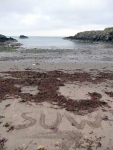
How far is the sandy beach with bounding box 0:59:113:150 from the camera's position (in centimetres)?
539

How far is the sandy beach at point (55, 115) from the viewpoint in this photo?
5.39 meters

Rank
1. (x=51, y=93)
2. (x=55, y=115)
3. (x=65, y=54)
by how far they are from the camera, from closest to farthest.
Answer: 1. (x=55, y=115)
2. (x=51, y=93)
3. (x=65, y=54)

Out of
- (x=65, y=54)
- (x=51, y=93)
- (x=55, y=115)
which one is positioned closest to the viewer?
(x=55, y=115)

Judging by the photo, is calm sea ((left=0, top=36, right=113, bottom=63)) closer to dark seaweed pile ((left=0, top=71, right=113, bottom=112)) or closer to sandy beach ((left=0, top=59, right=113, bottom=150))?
dark seaweed pile ((left=0, top=71, right=113, bottom=112))

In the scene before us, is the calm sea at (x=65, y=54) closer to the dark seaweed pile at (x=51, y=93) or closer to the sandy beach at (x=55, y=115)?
the dark seaweed pile at (x=51, y=93)

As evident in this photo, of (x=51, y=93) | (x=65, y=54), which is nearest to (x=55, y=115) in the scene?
(x=51, y=93)

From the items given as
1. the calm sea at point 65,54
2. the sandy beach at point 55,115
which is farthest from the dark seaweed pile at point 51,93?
the calm sea at point 65,54

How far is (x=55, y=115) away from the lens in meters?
7.07

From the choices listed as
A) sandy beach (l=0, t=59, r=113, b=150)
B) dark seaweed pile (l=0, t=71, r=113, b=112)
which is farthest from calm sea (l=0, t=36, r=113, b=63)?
sandy beach (l=0, t=59, r=113, b=150)

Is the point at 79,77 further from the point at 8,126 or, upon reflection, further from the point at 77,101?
the point at 8,126

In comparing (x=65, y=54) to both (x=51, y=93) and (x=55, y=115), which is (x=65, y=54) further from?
(x=55, y=115)

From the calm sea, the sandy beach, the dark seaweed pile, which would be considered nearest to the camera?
the sandy beach

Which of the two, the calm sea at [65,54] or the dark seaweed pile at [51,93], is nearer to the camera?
the dark seaweed pile at [51,93]

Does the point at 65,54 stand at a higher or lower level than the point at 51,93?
higher
